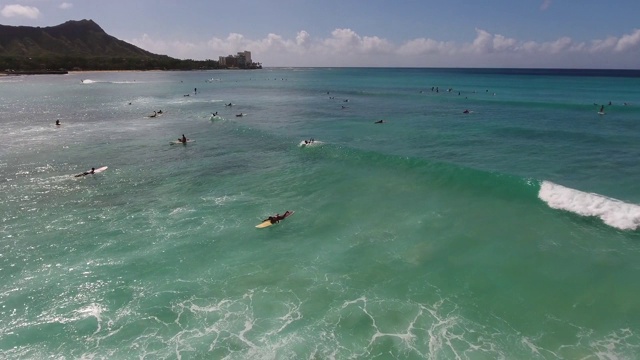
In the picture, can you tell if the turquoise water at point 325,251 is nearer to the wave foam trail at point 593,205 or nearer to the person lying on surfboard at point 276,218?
the wave foam trail at point 593,205

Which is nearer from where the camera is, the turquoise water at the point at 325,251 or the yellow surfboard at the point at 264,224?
the turquoise water at the point at 325,251

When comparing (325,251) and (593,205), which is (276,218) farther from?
(593,205)

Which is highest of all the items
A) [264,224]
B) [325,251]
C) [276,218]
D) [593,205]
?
[593,205]

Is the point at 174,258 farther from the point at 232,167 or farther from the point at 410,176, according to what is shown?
the point at 410,176

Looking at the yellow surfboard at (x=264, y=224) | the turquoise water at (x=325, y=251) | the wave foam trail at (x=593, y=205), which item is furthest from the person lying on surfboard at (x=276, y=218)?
the wave foam trail at (x=593, y=205)

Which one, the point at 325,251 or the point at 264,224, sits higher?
the point at 264,224

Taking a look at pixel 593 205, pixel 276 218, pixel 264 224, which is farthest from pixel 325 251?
pixel 593 205
